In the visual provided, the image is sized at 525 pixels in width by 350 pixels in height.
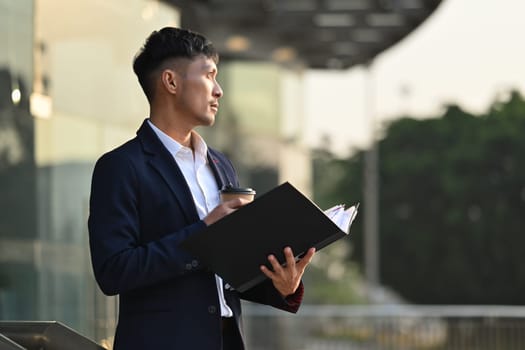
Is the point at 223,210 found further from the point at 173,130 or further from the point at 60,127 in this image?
the point at 60,127

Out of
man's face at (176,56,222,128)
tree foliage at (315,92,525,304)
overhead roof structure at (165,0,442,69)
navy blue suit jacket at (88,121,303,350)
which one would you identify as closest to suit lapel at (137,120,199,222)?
navy blue suit jacket at (88,121,303,350)

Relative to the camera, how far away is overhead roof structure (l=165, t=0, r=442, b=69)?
55.4 ft

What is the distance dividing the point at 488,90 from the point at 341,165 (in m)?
9.02

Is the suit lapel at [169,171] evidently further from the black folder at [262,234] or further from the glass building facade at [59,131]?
the glass building facade at [59,131]

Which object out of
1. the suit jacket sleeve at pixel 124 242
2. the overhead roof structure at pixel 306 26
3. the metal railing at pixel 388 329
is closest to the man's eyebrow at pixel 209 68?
the suit jacket sleeve at pixel 124 242

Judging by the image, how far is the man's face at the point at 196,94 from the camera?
3857 millimetres

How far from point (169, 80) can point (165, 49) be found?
0.09 meters

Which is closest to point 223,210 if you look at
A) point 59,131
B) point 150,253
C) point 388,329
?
point 150,253

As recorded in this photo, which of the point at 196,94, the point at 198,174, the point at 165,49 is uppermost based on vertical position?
the point at 165,49

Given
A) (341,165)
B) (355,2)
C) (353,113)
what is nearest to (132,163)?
(355,2)

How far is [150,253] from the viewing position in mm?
3629

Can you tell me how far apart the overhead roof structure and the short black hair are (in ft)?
35.2

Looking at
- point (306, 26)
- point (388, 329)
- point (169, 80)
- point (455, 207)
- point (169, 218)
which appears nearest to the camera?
point (169, 218)

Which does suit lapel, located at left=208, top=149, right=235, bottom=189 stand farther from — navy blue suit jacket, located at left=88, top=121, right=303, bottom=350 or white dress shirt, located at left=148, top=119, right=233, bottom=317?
navy blue suit jacket, located at left=88, top=121, right=303, bottom=350
